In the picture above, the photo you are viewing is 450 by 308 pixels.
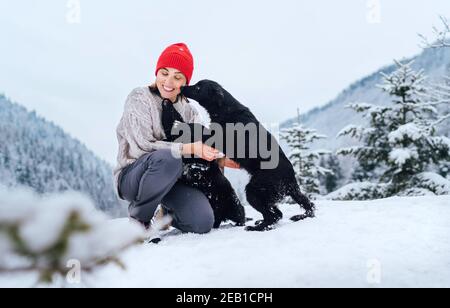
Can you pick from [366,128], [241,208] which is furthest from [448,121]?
[241,208]

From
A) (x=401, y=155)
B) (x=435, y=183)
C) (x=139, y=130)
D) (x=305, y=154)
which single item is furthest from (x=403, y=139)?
(x=139, y=130)

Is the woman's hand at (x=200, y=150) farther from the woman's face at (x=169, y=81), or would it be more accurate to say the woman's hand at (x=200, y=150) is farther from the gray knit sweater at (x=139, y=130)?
the woman's face at (x=169, y=81)

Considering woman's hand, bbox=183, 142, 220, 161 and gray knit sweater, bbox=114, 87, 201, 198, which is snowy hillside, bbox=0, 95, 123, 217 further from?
woman's hand, bbox=183, 142, 220, 161

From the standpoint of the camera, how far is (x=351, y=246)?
6.55 ft

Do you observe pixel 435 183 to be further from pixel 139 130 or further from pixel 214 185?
pixel 139 130

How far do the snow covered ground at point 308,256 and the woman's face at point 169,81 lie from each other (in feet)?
3.75

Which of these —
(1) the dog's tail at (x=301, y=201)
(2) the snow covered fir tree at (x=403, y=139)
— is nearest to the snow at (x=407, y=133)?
(2) the snow covered fir tree at (x=403, y=139)

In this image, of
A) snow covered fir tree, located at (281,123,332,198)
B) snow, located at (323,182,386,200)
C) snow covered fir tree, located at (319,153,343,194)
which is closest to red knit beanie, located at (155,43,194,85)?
snow, located at (323,182,386,200)

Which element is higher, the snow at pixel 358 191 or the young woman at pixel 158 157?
the young woman at pixel 158 157

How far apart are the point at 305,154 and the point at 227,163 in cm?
1035

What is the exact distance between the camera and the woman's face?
300cm

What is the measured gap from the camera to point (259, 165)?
115 inches

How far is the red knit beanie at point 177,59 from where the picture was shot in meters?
2.93

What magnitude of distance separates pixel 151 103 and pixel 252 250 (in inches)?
58.1
